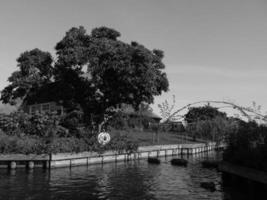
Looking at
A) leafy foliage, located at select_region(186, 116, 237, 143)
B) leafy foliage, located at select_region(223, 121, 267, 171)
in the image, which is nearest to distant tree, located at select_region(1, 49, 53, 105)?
leafy foliage, located at select_region(223, 121, 267, 171)

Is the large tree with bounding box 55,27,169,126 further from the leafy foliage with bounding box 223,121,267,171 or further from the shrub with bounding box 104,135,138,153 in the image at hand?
the leafy foliage with bounding box 223,121,267,171

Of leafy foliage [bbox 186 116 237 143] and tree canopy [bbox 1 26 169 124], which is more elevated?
tree canopy [bbox 1 26 169 124]

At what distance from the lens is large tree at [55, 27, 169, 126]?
48.1m

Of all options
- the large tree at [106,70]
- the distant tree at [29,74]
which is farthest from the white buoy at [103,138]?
the distant tree at [29,74]

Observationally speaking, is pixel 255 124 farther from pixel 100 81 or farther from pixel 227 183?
pixel 100 81

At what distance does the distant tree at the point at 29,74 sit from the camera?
5273 centimetres

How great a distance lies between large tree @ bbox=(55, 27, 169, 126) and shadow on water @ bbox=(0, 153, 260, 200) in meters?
14.4

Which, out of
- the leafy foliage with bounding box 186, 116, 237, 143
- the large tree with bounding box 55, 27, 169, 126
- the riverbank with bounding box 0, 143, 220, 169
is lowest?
the riverbank with bounding box 0, 143, 220, 169

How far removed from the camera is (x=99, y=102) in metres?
53.0

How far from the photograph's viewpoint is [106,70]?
49250 mm

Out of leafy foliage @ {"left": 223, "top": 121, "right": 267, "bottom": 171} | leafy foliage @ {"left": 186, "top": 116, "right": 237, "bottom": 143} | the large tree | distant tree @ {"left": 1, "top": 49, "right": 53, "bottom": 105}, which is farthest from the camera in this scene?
leafy foliage @ {"left": 186, "top": 116, "right": 237, "bottom": 143}

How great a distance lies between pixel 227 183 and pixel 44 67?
114 feet

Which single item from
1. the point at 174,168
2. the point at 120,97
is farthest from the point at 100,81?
the point at 174,168

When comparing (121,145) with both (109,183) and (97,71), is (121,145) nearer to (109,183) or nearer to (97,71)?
(97,71)
